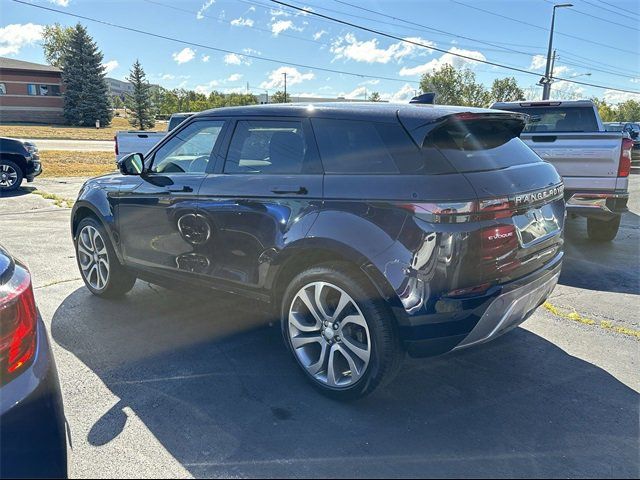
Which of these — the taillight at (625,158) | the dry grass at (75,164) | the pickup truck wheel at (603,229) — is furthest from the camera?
the dry grass at (75,164)

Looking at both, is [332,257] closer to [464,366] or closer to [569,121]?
[464,366]

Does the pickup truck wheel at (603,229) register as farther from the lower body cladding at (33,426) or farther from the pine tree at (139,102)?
the pine tree at (139,102)

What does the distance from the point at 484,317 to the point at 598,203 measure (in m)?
4.20

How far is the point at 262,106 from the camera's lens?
3.56 meters

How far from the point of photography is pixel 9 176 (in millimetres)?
11516

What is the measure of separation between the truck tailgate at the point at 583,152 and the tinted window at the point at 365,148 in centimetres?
410

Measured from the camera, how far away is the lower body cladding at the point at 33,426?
1619mm

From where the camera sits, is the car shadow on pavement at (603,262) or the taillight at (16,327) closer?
the taillight at (16,327)

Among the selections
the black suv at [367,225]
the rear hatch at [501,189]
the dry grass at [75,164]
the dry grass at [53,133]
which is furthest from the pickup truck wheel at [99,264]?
the dry grass at [53,133]

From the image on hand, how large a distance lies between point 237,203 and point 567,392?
248 cm

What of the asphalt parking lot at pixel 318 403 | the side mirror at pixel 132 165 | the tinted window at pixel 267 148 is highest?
the tinted window at pixel 267 148

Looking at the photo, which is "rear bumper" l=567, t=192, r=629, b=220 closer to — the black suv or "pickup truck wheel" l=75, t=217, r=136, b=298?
the black suv

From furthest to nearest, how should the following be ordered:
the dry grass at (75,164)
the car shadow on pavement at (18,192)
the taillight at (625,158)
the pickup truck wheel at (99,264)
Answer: the dry grass at (75,164)
the car shadow on pavement at (18,192)
the taillight at (625,158)
the pickup truck wheel at (99,264)

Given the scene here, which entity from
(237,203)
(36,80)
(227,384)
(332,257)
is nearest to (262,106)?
(237,203)
